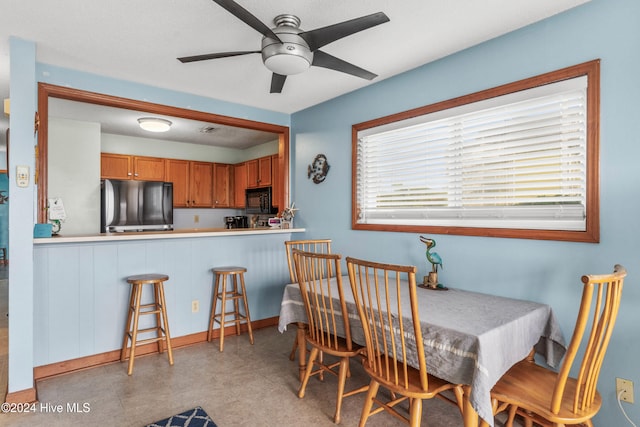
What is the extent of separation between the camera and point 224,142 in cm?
589

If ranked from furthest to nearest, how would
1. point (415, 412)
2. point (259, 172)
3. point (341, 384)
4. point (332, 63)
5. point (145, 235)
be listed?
point (259, 172) → point (145, 235) → point (332, 63) → point (341, 384) → point (415, 412)

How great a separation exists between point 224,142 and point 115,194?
1.83 m

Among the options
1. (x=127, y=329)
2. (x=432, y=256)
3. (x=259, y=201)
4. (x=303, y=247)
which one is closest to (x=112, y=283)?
(x=127, y=329)

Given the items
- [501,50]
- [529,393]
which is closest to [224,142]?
[501,50]

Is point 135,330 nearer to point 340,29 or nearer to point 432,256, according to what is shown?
point 432,256

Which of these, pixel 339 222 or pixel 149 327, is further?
pixel 339 222

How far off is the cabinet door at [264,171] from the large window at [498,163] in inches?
100

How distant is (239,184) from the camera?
6.21 metres

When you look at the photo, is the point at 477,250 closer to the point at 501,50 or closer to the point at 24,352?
the point at 501,50

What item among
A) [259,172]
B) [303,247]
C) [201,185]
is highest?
[259,172]

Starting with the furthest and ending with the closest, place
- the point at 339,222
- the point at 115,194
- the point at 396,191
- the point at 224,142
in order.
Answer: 1. the point at 224,142
2. the point at 115,194
3. the point at 339,222
4. the point at 396,191

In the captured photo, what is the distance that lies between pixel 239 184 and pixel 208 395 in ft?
13.8

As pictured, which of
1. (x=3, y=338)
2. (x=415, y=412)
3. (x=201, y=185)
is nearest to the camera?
(x=415, y=412)

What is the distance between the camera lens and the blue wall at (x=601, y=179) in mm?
1838
